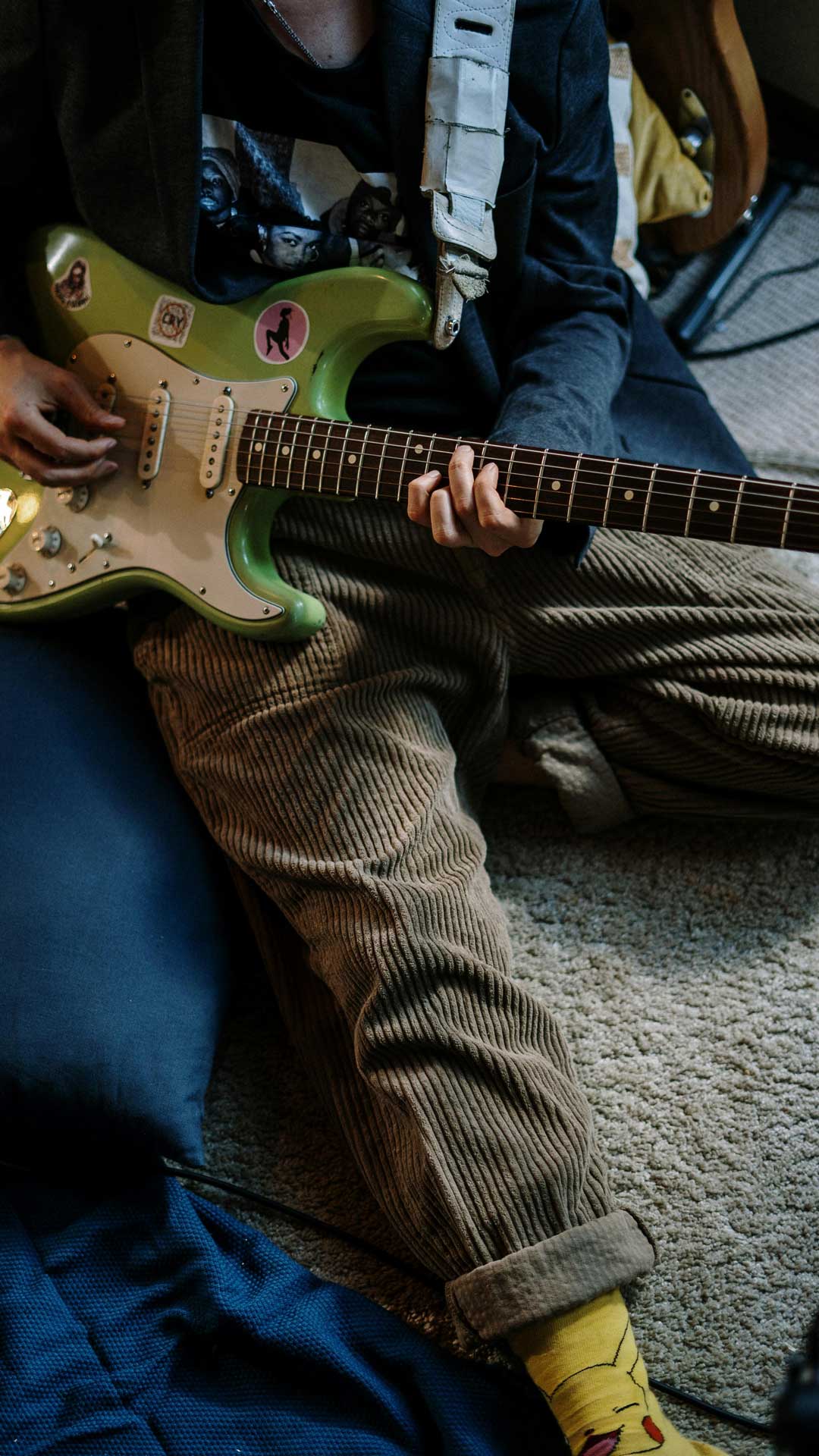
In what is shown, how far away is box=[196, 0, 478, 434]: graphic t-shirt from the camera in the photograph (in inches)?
32.3

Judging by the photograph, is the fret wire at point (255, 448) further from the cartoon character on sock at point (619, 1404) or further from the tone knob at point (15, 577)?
the cartoon character on sock at point (619, 1404)

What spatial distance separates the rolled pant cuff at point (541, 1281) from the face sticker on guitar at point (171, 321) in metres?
0.75

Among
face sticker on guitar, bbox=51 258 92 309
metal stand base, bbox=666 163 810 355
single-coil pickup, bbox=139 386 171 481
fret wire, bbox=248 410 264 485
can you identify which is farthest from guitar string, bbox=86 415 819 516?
metal stand base, bbox=666 163 810 355

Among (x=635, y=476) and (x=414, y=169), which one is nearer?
(x=635, y=476)

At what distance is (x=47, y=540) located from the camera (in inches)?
35.1

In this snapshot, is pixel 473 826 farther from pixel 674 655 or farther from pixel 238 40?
pixel 238 40

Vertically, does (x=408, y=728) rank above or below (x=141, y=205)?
below

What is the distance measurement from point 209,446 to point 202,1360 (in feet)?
2.27

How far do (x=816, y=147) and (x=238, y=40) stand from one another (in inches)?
36.3

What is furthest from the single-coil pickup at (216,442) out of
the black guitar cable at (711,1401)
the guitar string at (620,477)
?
the black guitar cable at (711,1401)

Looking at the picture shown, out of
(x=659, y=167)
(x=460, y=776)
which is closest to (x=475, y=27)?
(x=659, y=167)

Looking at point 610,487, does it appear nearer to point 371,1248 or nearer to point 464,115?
point 464,115

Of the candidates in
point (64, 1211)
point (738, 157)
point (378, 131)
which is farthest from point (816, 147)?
point (64, 1211)

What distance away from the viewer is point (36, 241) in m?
0.94
